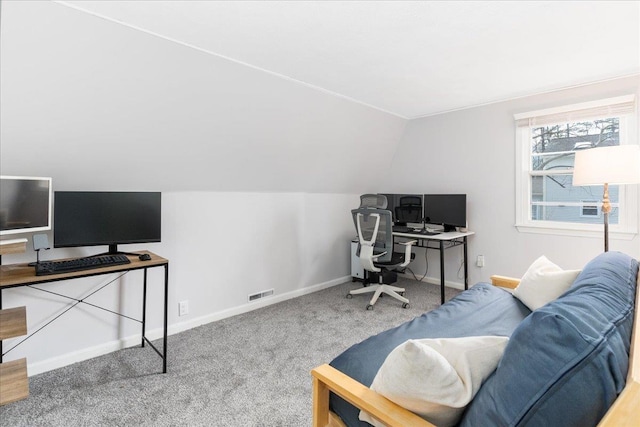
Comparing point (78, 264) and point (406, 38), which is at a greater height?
point (406, 38)

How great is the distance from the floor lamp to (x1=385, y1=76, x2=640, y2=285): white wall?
3.28ft

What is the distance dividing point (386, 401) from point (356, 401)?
10 cm

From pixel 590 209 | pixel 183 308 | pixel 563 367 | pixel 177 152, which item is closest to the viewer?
pixel 563 367

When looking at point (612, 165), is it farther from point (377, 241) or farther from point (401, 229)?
point (401, 229)

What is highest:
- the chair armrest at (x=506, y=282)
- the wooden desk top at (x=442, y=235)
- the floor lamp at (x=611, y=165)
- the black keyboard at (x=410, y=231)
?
the floor lamp at (x=611, y=165)

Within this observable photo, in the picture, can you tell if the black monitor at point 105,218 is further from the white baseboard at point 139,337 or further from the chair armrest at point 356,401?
the chair armrest at point 356,401

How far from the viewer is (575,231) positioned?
3295mm

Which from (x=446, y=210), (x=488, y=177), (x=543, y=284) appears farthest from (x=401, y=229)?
(x=543, y=284)

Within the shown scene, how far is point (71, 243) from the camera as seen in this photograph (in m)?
2.22

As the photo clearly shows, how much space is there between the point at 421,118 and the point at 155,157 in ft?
10.6

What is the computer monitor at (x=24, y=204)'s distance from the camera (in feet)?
6.29

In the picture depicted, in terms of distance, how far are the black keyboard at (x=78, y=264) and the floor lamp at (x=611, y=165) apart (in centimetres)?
341

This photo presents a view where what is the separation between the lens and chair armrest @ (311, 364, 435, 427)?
3.19ft

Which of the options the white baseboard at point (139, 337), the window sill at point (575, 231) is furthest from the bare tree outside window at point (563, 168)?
the white baseboard at point (139, 337)
